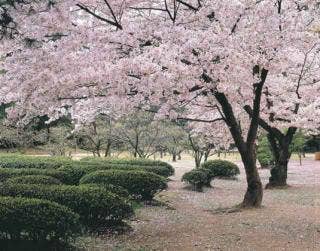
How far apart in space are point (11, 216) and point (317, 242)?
5.79 meters

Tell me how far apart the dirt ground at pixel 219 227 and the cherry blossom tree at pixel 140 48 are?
2805 mm

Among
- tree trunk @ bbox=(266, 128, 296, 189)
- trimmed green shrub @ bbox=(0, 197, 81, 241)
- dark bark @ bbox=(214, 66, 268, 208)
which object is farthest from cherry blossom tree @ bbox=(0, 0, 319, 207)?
tree trunk @ bbox=(266, 128, 296, 189)

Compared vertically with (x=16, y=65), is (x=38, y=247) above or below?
below

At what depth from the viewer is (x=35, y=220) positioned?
24.0 ft

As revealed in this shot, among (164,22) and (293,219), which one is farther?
(293,219)

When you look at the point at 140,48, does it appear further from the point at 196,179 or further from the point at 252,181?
the point at 196,179

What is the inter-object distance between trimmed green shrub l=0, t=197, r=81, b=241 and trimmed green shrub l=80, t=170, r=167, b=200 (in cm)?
617

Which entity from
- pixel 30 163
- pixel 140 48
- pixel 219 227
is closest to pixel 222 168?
pixel 30 163

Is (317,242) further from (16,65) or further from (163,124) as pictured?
(163,124)

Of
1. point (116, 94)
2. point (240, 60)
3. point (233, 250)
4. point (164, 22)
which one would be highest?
point (164, 22)

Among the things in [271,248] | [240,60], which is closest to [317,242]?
[271,248]

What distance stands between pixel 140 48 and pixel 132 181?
560 cm

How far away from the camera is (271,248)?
8992 mm

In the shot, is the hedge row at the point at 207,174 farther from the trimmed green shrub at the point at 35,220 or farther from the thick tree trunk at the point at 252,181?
the trimmed green shrub at the point at 35,220
